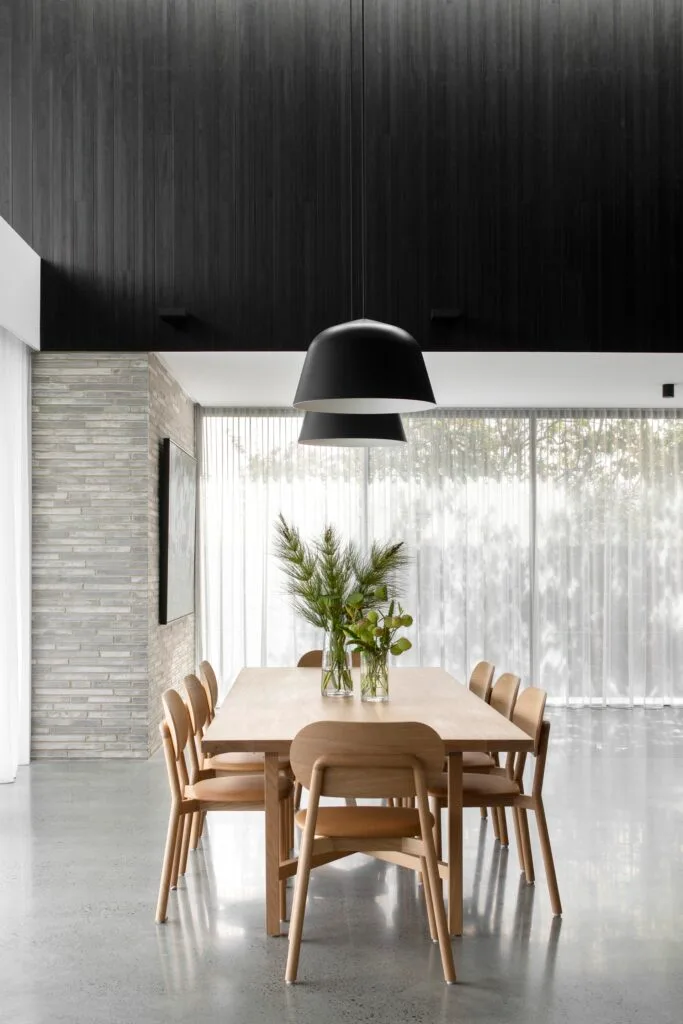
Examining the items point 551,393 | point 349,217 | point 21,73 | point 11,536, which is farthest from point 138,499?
point 551,393

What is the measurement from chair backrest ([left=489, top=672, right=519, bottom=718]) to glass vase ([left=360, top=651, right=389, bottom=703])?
0.53 metres

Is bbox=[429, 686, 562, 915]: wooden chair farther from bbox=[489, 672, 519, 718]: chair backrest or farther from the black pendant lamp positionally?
the black pendant lamp

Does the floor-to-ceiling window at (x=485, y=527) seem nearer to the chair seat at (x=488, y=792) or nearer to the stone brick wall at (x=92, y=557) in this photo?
the stone brick wall at (x=92, y=557)

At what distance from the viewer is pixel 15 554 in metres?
6.09

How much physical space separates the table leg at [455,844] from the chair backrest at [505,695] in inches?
31.9

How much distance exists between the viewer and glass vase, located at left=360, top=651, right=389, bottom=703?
13.9ft

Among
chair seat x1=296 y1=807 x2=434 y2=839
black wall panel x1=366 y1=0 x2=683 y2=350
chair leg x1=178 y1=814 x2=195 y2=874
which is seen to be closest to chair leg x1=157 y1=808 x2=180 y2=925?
chair leg x1=178 y1=814 x2=195 y2=874

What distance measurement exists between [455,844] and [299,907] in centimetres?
61

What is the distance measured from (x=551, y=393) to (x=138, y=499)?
363 centimetres

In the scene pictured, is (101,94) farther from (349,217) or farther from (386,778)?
(386,778)

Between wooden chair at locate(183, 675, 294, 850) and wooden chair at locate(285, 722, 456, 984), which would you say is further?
wooden chair at locate(183, 675, 294, 850)

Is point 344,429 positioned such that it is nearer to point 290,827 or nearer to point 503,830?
point 290,827

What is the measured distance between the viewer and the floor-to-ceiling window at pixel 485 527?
906 cm

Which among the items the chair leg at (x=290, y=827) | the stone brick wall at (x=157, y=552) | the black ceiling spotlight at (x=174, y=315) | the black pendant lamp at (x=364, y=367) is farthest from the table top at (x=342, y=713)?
the black ceiling spotlight at (x=174, y=315)
